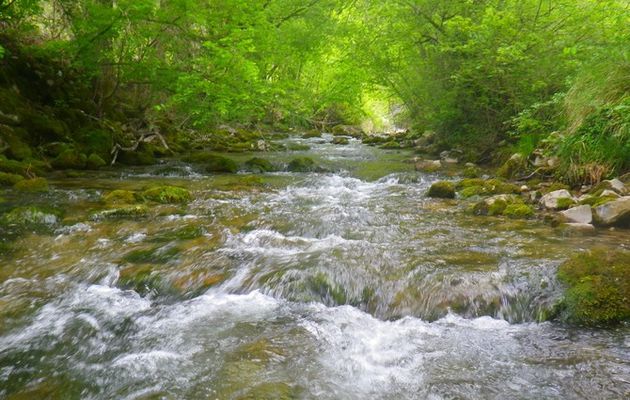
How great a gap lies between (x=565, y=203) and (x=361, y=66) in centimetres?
905

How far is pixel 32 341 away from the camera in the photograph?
3.29m

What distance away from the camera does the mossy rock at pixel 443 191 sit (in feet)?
26.3

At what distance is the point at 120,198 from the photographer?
723 centimetres

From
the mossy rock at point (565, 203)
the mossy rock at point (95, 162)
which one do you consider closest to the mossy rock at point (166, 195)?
the mossy rock at point (95, 162)

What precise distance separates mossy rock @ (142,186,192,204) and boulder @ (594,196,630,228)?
6.49 m

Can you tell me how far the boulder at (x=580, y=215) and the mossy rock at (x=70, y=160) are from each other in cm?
1032

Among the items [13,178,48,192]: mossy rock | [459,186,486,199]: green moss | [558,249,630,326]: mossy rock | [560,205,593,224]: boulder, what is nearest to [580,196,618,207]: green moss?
[560,205,593,224]: boulder

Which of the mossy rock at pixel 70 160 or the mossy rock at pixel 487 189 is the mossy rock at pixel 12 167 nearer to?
the mossy rock at pixel 70 160

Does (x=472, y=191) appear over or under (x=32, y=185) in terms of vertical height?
over

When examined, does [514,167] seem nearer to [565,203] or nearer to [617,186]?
[565,203]

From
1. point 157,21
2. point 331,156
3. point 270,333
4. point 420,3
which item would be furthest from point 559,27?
point 270,333

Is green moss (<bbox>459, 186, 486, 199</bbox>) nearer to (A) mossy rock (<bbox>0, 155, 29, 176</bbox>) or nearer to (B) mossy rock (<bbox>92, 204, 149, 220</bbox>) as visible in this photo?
(B) mossy rock (<bbox>92, 204, 149, 220</bbox>)

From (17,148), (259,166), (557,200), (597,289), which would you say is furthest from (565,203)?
(17,148)

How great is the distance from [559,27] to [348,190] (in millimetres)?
5926
